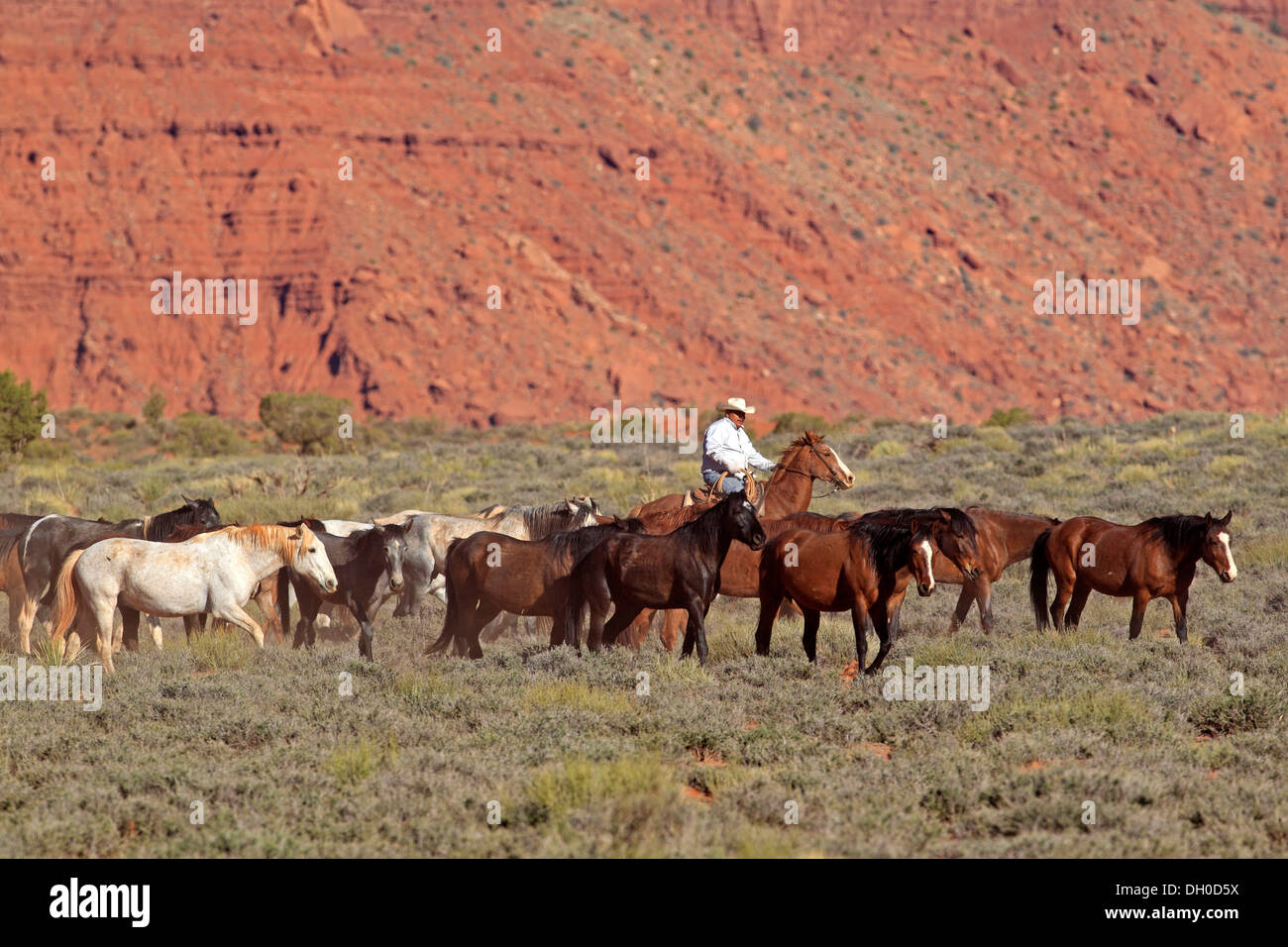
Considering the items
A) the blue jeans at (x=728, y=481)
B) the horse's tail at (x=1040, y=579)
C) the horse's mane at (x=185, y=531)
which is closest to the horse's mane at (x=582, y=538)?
the blue jeans at (x=728, y=481)

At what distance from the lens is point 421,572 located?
16.0m

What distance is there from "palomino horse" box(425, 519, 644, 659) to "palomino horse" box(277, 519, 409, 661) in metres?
0.70

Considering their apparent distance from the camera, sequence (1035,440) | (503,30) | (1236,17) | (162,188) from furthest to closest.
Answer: (1236,17)
(503,30)
(162,188)
(1035,440)

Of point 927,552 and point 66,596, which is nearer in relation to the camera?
point 927,552

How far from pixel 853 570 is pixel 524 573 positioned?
3.43m

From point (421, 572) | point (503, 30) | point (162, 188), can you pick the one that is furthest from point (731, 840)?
point (503, 30)

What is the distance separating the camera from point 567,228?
7294 centimetres

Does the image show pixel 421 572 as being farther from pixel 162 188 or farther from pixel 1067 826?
pixel 162 188

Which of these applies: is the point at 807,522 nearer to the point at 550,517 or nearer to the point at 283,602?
the point at 550,517

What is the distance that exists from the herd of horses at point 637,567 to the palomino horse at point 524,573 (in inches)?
0.7

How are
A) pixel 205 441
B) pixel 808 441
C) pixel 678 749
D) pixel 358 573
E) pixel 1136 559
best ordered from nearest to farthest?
pixel 678 749
pixel 1136 559
pixel 358 573
pixel 808 441
pixel 205 441

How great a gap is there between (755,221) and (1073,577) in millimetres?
65189

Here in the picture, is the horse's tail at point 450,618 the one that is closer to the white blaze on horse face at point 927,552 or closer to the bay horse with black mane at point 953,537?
the bay horse with black mane at point 953,537

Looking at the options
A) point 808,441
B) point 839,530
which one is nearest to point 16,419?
point 808,441
